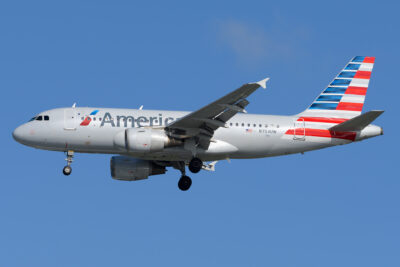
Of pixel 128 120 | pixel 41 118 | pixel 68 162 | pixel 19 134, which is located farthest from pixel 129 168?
pixel 19 134

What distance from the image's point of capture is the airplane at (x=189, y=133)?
40781 millimetres

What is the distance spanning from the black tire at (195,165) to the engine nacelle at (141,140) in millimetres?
2015

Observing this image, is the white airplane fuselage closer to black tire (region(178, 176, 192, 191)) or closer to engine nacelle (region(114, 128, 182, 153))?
engine nacelle (region(114, 128, 182, 153))

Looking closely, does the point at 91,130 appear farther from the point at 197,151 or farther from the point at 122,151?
the point at 197,151

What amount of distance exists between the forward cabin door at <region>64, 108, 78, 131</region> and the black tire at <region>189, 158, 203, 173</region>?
6701 mm

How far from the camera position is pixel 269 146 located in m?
43.8

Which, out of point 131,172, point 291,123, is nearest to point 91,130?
point 131,172

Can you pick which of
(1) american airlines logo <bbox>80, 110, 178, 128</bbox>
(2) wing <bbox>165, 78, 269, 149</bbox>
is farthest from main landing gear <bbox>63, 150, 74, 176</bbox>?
(2) wing <bbox>165, 78, 269, 149</bbox>

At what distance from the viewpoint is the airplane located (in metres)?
40.8

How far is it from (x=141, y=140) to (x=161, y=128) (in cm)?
172

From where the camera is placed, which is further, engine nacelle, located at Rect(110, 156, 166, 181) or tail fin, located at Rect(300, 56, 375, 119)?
tail fin, located at Rect(300, 56, 375, 119)

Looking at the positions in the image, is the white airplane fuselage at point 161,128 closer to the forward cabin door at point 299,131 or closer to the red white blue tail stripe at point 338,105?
the forward cabin door at point 299,131

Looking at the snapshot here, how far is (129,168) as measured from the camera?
148ft

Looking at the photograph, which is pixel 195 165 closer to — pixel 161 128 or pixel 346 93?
pixel 161 128
